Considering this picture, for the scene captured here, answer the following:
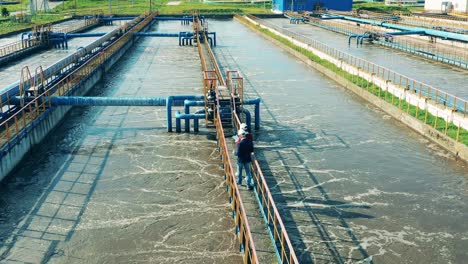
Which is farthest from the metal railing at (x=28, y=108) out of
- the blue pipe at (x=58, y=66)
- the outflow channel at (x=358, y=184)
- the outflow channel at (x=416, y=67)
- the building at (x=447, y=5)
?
the building at (x=447, y=5)

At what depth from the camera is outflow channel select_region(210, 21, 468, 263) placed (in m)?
12.9

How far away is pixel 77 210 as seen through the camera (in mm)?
14625

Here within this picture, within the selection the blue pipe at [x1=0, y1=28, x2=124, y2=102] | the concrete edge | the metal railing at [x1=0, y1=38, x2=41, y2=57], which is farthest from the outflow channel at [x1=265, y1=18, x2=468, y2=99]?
the metal railing at [x1=0, y1=38, x2=41, y2=57]

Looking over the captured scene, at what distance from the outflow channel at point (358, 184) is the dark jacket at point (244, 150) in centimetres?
221

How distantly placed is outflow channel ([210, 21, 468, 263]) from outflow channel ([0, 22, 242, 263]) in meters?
2.23

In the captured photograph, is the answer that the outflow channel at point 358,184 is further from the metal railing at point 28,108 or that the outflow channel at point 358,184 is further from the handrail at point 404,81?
the metal railing at point 28,108

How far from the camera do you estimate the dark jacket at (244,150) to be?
13.3 m

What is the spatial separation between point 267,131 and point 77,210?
10028mm

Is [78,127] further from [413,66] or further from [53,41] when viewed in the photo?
[53,41]

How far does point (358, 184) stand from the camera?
16.7 meters

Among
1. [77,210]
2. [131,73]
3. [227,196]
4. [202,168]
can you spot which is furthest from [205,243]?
[131,73]

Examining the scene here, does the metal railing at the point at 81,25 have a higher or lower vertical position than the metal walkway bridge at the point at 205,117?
higher

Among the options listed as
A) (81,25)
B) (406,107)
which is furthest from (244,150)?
(81,25)

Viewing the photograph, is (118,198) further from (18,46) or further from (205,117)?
(18,46)
